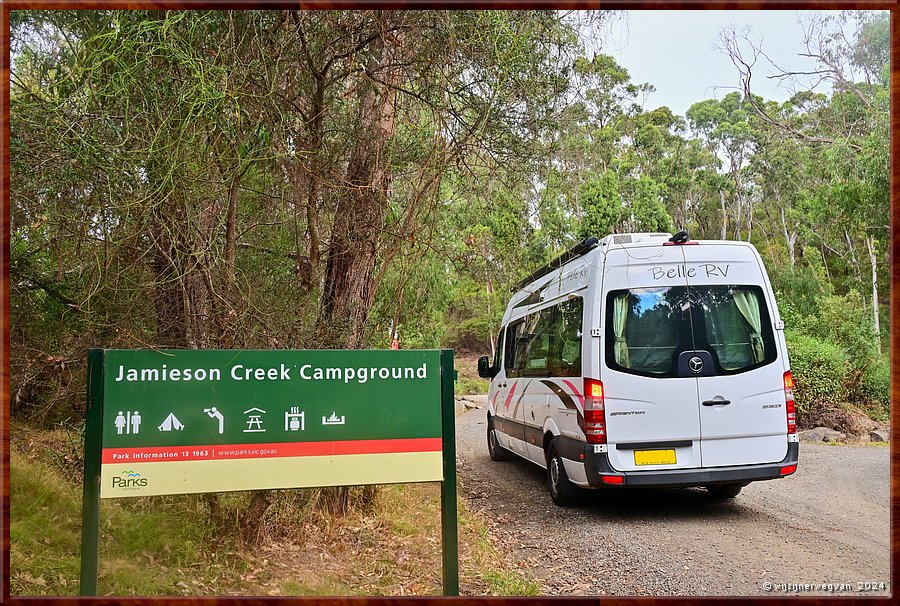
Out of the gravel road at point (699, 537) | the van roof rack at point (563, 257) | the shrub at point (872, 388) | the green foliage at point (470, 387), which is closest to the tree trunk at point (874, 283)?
the shrub at point (872, 388)

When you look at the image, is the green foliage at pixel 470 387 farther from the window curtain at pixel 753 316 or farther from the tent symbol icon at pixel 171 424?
the tent symbol icon at pixel 171 424

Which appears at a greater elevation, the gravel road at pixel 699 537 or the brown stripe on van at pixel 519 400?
the brown stripe on van at pixel 519 400

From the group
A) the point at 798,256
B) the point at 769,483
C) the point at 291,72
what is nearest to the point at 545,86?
the point at 291,72

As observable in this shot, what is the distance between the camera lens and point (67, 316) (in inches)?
209

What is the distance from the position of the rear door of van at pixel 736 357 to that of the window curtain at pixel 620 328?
0.60 metres

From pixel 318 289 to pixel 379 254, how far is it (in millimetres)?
604

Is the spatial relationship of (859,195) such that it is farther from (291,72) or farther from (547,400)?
(291,72)

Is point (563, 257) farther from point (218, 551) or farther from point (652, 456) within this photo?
point (218, 551)

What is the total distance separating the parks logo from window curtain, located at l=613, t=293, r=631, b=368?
3.94m

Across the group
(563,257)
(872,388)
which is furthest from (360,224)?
(872,388)

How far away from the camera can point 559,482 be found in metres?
6.68

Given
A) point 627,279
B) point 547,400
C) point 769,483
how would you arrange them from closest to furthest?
point 627,279, point 547,400, point 769,483

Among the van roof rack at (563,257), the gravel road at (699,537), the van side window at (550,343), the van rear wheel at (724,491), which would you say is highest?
the van roof rack at (563,257)

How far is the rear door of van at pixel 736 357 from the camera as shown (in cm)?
571
